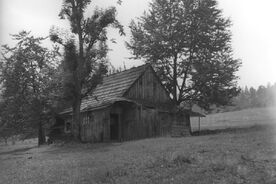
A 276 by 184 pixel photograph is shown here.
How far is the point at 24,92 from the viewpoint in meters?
41.7

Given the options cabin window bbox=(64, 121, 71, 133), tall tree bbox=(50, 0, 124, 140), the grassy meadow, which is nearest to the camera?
the grassy meadow

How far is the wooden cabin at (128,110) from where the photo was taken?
3556 centimetres

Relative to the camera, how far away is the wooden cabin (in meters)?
35.6

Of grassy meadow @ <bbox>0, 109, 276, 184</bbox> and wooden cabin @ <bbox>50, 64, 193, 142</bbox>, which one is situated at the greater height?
wooden cabin @ <bbox>50, 64, 193, 142</bbox>

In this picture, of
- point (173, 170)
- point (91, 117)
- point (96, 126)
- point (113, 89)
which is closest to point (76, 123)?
point (96, 126)

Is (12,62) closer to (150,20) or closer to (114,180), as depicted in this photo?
(150,20)

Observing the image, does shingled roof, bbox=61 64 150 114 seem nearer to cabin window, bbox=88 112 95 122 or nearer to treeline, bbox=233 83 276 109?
cabin window, bbox=88 112 95 122

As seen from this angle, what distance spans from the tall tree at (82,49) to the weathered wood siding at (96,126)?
3054 mm

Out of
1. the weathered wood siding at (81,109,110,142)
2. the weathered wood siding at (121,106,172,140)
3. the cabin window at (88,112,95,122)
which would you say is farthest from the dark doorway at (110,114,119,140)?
the cabin window at (88,112,95,122)

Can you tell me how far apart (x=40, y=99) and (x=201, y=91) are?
18.5 m

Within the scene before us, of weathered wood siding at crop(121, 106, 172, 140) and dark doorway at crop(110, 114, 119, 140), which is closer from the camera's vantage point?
weathered wood siding at crop(121, 106, 172, 140)

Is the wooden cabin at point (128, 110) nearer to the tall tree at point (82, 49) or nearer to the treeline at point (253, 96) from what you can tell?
the tall tree at point (82, 49)

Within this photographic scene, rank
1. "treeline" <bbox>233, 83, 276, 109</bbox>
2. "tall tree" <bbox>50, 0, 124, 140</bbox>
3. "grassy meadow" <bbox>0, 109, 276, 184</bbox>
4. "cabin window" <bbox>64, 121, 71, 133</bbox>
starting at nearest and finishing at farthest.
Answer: "grassy meadow" <bbox>0, 109, 276, 184</bbox>, "tall tree" <bbox>50, 0, 124, 140</bbox>, "cabin window" <bbox>64, 121, 71, 133</bbox>, "treeline" <bbox>233, 83, 276, 109</bbox>

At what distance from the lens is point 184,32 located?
4631 centimetres
